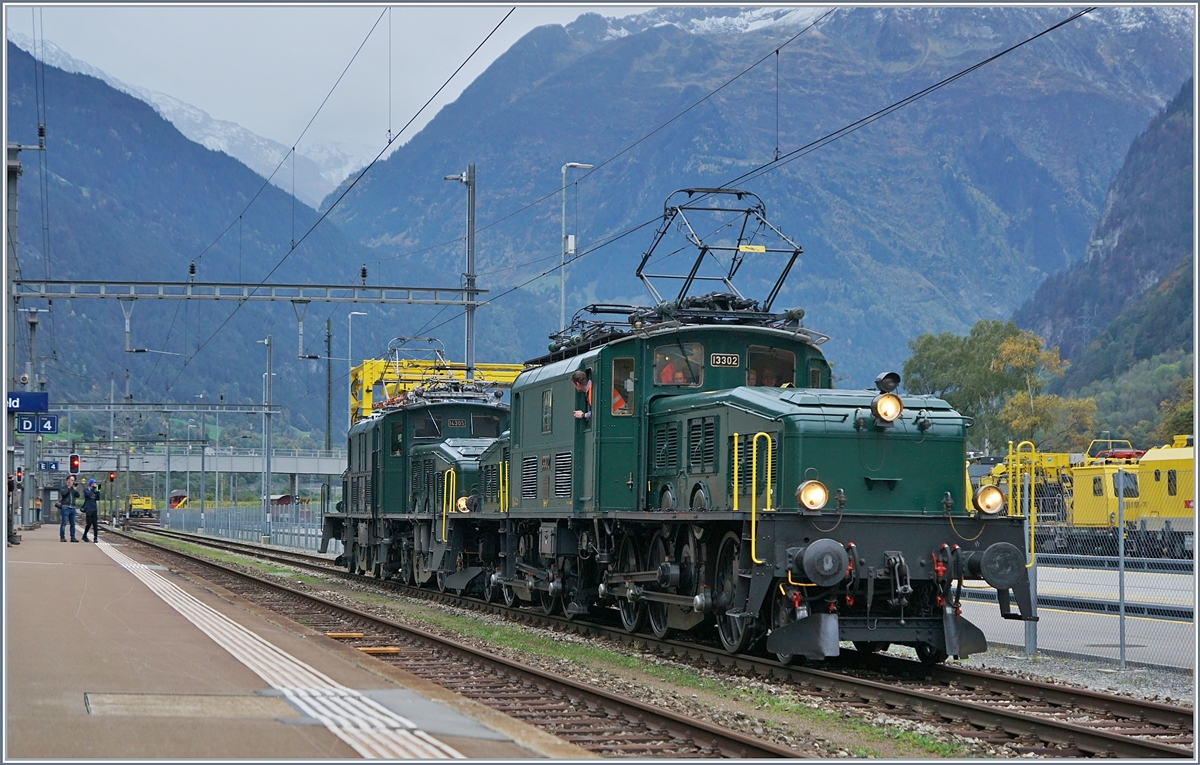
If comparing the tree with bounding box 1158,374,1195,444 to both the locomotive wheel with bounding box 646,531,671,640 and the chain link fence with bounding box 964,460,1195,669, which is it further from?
the locomotive wheel with bounding box 646,531,671,640

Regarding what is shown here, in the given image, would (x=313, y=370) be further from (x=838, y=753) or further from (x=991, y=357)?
(x=838, y=753)

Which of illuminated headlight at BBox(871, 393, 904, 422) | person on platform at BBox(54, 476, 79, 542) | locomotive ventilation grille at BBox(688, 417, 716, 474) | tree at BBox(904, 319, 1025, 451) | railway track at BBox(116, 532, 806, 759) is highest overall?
tree at BBox(904, 319, 1025, 451)

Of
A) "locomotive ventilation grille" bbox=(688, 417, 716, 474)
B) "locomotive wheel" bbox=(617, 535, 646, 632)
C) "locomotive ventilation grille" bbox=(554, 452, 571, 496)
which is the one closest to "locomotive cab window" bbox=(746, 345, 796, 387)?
"locomotive ventilation grille" bbox=(688, 417, 716, 474)

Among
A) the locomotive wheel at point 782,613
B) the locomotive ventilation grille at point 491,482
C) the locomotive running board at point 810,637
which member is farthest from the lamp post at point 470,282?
the locomotive running board at point 810,637

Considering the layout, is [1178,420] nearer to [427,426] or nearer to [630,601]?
[427,426]

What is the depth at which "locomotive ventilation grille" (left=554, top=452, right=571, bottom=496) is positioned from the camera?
16.9 meters

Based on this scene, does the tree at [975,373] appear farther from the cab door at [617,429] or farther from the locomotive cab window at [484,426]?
the cab door at [617,429]

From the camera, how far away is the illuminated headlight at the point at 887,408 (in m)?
12.8

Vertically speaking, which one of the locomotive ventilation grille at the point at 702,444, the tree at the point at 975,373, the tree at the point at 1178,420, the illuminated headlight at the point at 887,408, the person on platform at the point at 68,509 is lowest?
the person on platform at the point at 68,509

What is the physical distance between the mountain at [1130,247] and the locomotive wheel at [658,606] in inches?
4284

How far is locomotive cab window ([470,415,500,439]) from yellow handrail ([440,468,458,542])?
3.17 meters

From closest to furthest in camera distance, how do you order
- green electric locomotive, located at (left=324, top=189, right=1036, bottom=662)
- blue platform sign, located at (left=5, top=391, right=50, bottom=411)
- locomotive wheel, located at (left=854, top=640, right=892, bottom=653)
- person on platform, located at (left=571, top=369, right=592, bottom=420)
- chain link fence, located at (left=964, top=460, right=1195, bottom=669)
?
1. green electric locomotive, located at (left=324, top=189, right=1036, bottom=662)
2. locomotive wheel, located at (left=854, top=640, right=892, bottom=653)
3. chain link fence, located at (left=964, top=460, right=1195, bottom=669)
4. person on platform, located at (left=571, top=369, right=592, bottom=420)
5. blue platform sign, located at (left=5, top=391, right=50, bottom=411)

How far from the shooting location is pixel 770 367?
15375 mm

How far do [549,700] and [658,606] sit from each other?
4.91 meters
